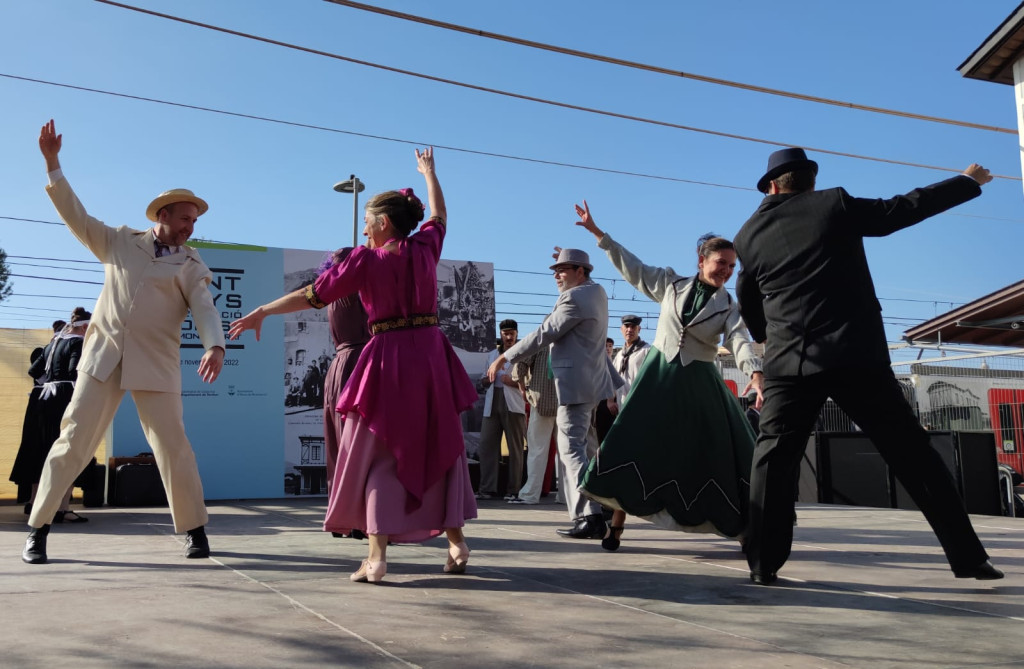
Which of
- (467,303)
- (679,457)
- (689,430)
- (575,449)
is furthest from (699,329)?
(467,303)

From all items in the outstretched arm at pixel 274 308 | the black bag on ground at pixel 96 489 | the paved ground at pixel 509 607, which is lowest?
the paved ground at pixel 509 607

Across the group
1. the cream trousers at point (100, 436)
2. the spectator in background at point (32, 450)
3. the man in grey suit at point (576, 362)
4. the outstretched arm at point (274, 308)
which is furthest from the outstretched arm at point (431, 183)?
the spectator in background at point (32, 450)

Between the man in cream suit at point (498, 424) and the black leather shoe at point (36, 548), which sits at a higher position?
the man in cream suit at point (498, 424)

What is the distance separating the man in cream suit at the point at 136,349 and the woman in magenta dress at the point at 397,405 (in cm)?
94

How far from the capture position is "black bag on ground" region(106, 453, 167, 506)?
28.8 ft

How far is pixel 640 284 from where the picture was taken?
5.22 m

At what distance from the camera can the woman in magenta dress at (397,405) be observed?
3943 mm

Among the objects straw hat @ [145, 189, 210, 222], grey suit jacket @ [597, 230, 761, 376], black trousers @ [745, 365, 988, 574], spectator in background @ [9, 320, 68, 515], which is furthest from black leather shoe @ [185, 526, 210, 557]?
spectator in background @ [9, 320, 68, 515]

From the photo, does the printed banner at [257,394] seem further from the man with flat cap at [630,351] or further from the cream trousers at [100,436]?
the cream trousers at [100,436]

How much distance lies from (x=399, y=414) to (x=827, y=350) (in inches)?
72.4

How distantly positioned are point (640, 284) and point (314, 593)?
263 centimetres

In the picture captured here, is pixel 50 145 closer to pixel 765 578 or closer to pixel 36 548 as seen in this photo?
pixel 36 548

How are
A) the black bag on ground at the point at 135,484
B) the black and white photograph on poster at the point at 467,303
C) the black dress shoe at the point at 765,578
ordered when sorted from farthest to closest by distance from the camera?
the black and white photograph on poster at the point at 467,303 → the black bag on ground at the point at 135,484 → the black dress shoe at the point at 765,578

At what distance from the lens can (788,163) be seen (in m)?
3.92
